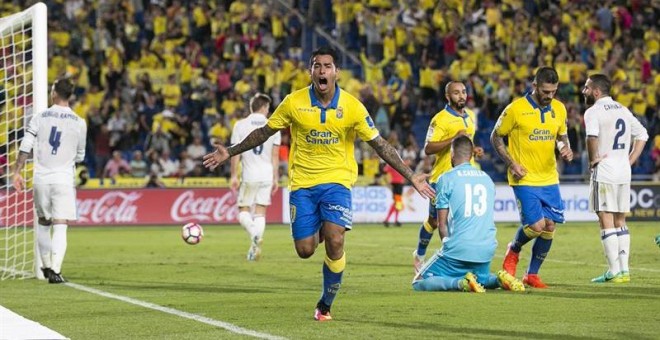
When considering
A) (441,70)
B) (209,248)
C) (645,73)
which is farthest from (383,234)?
(645,73)

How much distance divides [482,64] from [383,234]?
12.0 meters

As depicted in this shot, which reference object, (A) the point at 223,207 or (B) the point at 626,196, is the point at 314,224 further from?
(A) the point at 223,207

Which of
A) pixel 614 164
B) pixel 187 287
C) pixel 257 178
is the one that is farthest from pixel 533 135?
pixel 257 178

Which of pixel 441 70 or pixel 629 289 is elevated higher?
pixel 441 70

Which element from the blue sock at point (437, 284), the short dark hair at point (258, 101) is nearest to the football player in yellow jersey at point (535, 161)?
the blue sock at point (437, 284)

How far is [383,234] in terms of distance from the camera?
87.8 feet

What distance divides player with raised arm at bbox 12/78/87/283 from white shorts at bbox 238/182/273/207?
4511 millimetres

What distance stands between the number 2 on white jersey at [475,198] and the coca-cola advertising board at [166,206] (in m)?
19.2

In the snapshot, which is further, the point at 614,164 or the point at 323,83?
the point at 614,164

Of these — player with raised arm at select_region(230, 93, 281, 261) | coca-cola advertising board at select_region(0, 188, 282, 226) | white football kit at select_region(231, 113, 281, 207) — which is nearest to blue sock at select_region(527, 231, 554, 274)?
player with raised arm at select_region(230, 93, 281, 261)

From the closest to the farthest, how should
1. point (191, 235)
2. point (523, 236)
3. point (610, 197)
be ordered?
point (523, 236) → point (610, 197) → point (191, 235)

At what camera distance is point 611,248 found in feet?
46.1

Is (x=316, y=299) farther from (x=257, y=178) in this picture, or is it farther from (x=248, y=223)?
(x=257, y=178)

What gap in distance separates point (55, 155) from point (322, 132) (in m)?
5.86
